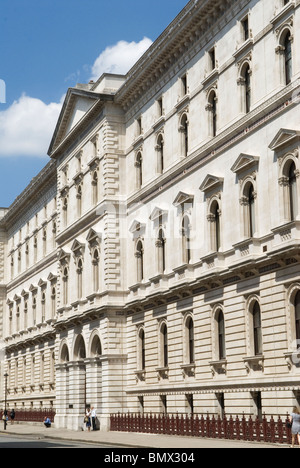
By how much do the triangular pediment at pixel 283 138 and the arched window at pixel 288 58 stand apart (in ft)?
8.18

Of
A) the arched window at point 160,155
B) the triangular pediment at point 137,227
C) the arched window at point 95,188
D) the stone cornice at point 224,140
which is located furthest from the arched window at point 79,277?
the arched window at point 160,155

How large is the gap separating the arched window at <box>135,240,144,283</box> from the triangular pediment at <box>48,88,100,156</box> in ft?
35.7

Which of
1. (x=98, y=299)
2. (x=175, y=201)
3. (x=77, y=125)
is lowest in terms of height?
(x=98, y=299)

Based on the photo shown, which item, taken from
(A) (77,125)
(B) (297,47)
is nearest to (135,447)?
(B) (297,47)

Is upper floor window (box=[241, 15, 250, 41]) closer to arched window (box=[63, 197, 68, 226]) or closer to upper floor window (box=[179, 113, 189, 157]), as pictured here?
upper floor window (box=[179, 113, 189, 157])

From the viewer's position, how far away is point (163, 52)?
50.5 metres

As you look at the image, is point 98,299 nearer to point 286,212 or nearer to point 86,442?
point 86,442

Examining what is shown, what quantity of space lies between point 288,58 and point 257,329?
40.1 ft

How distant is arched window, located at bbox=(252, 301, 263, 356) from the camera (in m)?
39.0

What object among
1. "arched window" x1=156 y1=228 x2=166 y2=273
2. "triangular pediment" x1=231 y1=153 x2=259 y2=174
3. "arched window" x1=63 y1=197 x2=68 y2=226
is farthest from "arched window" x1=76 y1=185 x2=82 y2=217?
"triangular pediment" x1=231 y1=153 x2=259 y2=174

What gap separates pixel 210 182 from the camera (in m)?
43.9

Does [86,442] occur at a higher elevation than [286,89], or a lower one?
lower

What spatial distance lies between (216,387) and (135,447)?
7.71 metres

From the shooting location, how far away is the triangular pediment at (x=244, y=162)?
39531 millimetres
